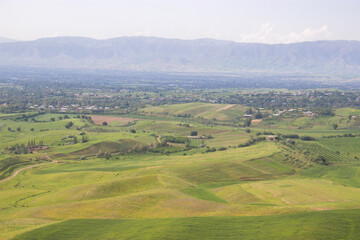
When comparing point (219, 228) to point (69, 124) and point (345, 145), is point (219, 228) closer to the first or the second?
point (345, 145)

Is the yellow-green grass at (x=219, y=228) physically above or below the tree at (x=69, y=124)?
above

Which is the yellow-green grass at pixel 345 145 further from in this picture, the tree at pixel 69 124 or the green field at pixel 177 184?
the tree at pixel 69 124

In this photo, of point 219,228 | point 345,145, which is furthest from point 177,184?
point 345,145

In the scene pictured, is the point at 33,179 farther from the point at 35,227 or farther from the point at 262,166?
the point at 262,166

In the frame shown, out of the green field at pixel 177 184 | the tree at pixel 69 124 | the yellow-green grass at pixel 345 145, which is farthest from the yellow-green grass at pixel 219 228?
the tree at pixel 69 124

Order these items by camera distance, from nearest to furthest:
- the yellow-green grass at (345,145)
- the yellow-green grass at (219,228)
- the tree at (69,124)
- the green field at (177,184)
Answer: the yellow-green grass at (219,228) < the green field at (177,184) < the yellow-green grass at (345,145) < the tree at (69,124)

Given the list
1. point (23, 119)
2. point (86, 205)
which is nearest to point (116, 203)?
point (86, 205)

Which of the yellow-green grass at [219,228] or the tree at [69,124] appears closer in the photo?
the yellow-green grass at [219,228]

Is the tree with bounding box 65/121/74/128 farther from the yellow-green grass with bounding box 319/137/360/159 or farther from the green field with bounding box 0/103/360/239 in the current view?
the yellow-green grass with bounding box 319/137/360/159

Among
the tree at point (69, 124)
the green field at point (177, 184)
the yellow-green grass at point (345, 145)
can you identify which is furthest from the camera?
the tree at point (69, 124)
